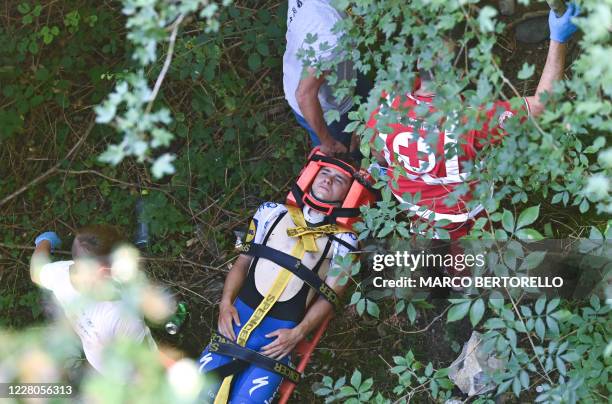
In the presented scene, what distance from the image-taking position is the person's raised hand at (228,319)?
11.6 feet

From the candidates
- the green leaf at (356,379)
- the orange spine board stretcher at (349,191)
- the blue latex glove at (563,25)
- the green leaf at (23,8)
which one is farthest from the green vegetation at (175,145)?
the blue latex glove at (563,25)

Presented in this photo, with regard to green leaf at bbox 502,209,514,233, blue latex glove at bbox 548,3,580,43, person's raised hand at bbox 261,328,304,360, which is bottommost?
person's raised hand at bbox 261,328,304,360

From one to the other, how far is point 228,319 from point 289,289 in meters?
0.36

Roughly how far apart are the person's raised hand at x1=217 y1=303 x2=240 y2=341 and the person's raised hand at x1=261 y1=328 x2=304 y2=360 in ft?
0.62

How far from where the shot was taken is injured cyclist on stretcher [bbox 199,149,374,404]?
11.3 feet

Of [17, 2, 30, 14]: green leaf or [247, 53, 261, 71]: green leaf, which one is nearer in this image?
[247, 53, 261, 71]: green leaf

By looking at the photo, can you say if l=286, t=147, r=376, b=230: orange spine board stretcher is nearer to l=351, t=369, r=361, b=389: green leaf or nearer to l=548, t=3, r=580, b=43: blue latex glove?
l=351, t=369, r=361, b=389: green leaf

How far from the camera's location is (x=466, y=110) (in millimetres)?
2238

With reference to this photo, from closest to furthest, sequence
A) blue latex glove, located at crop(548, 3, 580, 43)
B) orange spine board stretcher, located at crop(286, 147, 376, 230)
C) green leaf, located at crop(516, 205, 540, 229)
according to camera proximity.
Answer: green leaf, located at crop(516, 205, 540, 229), blue latex glove, located at crop(548, 3, 580, 43), orange spine board stretcher, located at crop(286, 147, 376, 230)

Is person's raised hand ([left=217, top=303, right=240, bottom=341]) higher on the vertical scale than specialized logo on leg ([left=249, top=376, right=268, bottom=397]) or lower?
higher

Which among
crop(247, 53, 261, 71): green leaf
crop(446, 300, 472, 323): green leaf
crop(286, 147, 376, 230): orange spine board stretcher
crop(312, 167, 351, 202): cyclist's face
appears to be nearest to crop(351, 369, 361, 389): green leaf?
crop(446, 300, 472, 323): green leaf

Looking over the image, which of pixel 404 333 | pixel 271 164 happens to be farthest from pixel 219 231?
pixel 404 333

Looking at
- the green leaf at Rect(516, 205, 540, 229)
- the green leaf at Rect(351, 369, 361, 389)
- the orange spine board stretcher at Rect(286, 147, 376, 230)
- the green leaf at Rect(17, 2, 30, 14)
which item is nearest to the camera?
the green leaf at Rect(516, 205, 540, 229)

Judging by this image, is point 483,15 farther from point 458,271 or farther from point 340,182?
point 458,271
